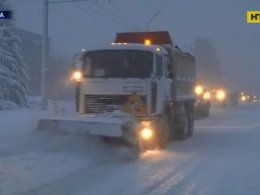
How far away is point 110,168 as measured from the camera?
37.7 ft

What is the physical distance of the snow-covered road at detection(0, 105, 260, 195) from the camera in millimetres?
9242

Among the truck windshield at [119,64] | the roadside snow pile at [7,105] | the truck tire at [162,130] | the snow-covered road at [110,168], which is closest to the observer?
Result: the snow-covered road at [110,168]

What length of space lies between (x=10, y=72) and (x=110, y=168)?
103 ft

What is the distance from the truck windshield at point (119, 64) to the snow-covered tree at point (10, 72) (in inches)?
1021

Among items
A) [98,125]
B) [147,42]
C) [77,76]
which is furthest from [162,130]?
[147,42]

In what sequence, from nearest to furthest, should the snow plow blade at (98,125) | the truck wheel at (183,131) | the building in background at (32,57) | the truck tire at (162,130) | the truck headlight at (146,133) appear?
the snow plow blade at (98,125), the truck headlight at (146,133), the truck tire at (162,130), the truck wheel at (183,131), the building in background at (32,57)

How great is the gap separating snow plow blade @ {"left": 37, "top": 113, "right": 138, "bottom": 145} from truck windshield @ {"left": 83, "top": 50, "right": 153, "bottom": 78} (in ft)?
4.63

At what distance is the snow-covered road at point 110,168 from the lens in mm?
9242

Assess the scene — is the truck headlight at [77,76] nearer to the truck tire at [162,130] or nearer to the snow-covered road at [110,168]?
the snow-covered road at [110,168]

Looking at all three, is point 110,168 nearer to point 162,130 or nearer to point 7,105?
point 162,130

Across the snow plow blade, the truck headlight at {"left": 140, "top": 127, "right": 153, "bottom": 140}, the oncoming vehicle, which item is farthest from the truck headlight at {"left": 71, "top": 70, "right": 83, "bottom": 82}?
the truck headlight at {"left": 140, "top": 127, "right": 153, "bottom": 140}

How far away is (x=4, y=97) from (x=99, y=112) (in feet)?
91.1

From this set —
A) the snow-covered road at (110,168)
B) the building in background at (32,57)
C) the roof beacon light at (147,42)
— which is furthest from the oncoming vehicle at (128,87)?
the building in background at (32,57)

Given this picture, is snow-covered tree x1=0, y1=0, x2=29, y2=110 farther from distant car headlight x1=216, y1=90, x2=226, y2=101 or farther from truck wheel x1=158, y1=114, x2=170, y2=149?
truck wheel x1=158, y1=114, x2=170, y2=149
